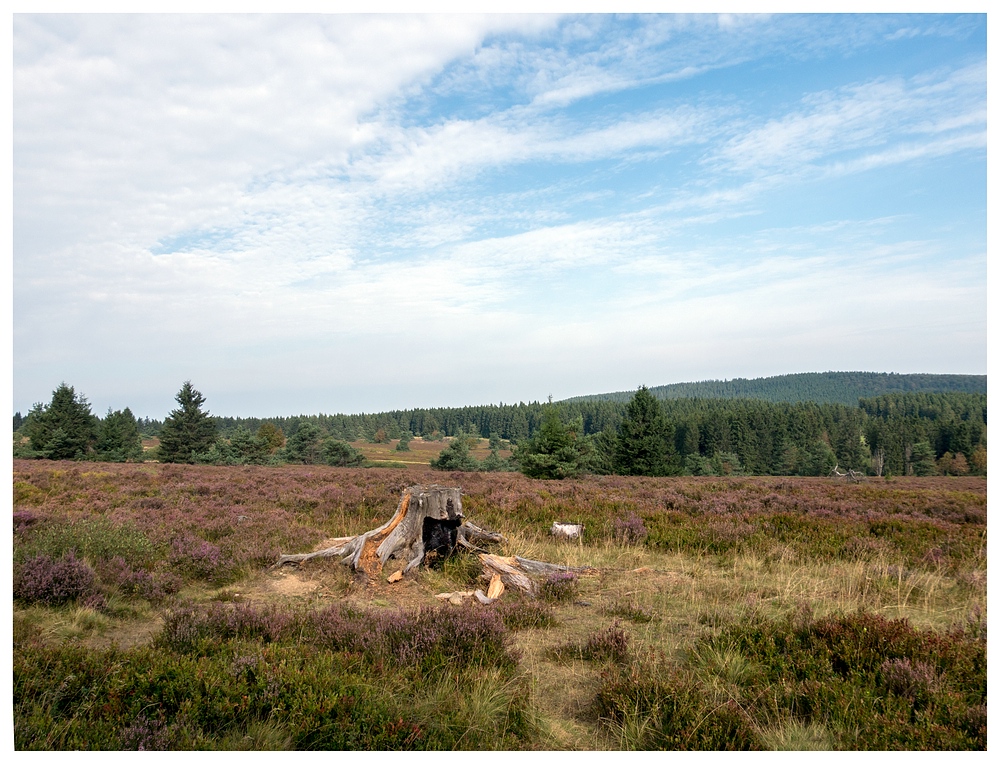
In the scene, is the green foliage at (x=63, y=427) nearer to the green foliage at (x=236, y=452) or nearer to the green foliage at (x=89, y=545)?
the green foliage at (x=236, y=452)

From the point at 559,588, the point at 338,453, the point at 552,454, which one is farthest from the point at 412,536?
the point at 338,453

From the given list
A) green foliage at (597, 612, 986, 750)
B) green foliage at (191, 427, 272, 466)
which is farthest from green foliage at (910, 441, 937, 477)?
green foliage at (597, 612, 986, 750)

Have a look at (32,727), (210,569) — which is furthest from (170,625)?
(210,569)

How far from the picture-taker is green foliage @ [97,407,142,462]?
44500 millimetres

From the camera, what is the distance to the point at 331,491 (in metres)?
16.2

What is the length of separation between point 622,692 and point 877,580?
18.4 ft

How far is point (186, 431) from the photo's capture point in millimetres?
47438

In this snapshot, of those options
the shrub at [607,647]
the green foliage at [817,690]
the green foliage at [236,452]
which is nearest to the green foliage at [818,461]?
the green foliage at [236,452]

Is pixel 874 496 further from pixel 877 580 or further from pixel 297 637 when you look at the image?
pixel 297 637

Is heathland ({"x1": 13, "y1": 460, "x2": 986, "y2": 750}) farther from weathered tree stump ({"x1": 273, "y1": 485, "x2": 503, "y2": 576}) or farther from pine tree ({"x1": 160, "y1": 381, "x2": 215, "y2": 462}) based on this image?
pine tree ({"x1": 160, "y1": 381, "x2": 215, "y2": 462})

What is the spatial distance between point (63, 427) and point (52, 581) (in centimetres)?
4878

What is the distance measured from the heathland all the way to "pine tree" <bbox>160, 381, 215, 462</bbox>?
4200cm

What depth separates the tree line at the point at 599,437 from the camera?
39.2 meters

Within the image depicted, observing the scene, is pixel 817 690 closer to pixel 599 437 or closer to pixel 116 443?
pixel 116 443
